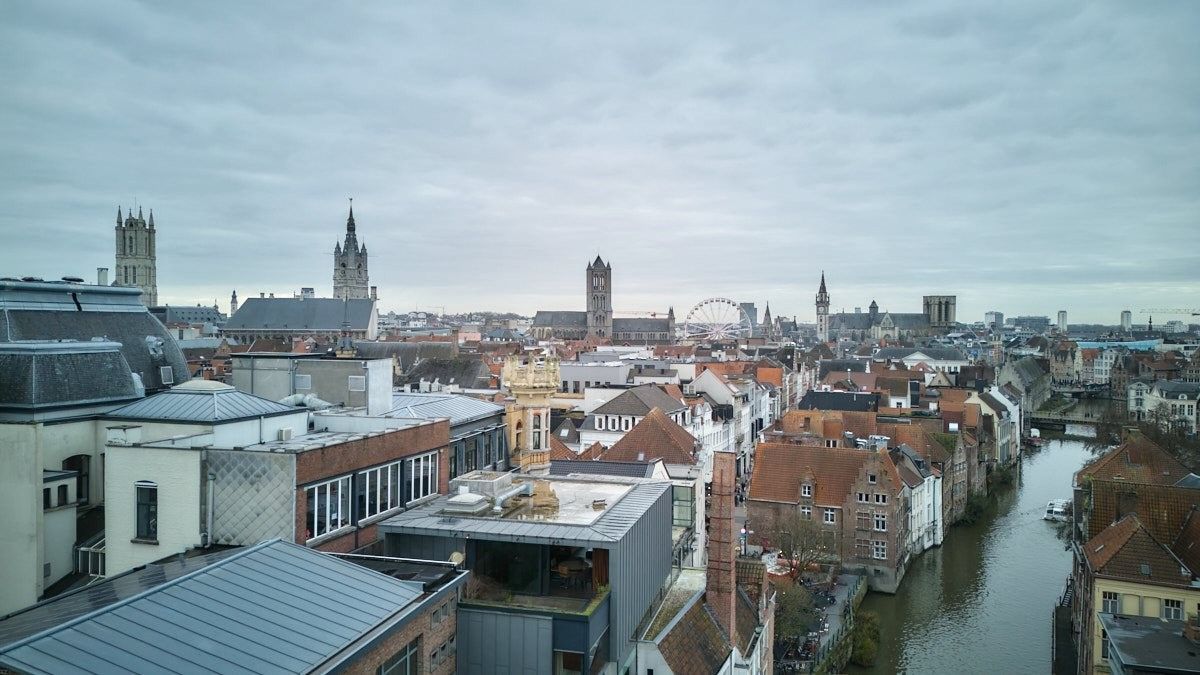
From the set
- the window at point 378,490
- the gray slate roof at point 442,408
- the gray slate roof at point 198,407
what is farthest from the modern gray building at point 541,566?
the gray slate roof at point 442,408

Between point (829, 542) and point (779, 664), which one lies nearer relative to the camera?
point (779, 664)

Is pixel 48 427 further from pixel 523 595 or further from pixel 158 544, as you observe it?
pixel 523 595

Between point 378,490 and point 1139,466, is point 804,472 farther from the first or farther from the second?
point 378,490

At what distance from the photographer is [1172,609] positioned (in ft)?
96.4

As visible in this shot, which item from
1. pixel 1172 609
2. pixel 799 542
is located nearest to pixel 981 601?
pixel 799 542

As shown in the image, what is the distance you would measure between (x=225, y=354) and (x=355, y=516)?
83528 millimetres

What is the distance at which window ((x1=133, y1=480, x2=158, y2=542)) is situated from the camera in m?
17.1

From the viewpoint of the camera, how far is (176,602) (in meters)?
11.1

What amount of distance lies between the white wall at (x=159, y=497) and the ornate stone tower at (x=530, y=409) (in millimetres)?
12203

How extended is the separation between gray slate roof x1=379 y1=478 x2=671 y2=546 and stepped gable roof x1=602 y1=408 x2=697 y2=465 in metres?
24.0

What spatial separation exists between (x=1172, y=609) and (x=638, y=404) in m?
30.5

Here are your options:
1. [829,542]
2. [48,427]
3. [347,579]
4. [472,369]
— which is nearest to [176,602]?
[347,579]

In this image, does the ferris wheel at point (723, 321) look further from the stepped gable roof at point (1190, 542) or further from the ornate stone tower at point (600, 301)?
the stepped gable roof at point (1190, 542)

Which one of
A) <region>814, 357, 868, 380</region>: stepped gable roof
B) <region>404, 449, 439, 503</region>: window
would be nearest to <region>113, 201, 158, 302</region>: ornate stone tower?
<region>814, 357, 868, 380</region>: stepped gable roof
